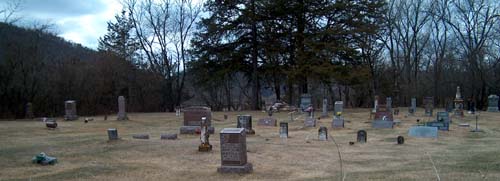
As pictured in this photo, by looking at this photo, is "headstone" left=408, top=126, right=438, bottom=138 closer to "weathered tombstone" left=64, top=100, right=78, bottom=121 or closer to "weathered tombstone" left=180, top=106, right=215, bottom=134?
"weathered tombstone" left=180, top=106, right=215, bottom=134

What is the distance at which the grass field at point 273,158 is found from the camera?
30.8 ft

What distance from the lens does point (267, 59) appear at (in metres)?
36.9

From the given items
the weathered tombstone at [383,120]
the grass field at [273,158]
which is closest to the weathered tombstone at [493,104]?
the weathered tombstone at [383,120]

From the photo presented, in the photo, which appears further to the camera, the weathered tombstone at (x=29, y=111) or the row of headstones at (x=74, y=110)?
the weathered tombstone at (x=29, y=111)

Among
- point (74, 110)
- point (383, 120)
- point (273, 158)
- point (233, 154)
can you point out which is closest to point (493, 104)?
point (383, 120)

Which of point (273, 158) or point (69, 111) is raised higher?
point (69, 111)

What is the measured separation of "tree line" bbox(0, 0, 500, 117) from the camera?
105 feet

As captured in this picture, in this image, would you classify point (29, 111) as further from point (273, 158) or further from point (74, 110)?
point (273, 158)

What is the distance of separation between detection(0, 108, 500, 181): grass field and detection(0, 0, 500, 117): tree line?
1474 centimetres

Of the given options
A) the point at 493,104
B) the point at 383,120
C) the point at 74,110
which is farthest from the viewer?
the point at 493,104

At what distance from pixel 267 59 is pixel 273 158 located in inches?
1008

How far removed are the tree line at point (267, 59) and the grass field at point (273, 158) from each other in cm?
1474

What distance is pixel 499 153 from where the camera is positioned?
38.0 feet

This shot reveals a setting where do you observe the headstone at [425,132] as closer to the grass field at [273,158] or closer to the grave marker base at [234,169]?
the grass field at [273,158]
